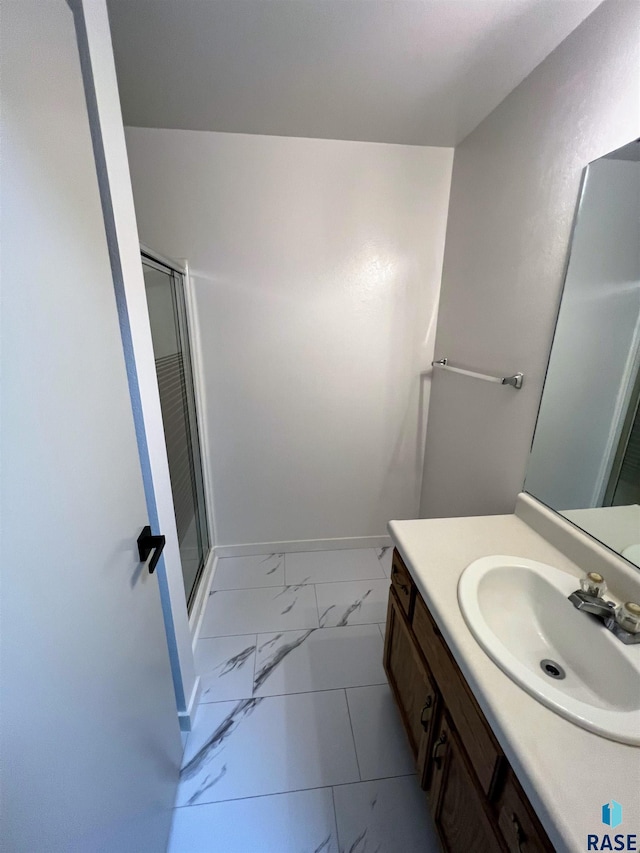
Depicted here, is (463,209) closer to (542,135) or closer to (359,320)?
(542,135)

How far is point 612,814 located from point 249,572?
76.9 inches

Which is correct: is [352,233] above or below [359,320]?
above

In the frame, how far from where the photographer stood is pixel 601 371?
1.05 meters

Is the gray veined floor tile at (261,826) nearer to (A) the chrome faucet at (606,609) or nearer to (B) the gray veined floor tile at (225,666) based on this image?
(B) the gray veined floor tile at (225,666)

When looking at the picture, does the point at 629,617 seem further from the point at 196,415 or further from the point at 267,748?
the point at 196,415

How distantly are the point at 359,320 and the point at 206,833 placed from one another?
86.5 inches

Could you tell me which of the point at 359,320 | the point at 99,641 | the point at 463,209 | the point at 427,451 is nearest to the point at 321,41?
the point at 463,209

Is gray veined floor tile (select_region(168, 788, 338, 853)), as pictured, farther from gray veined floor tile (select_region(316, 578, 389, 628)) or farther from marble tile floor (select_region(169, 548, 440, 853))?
gray veined floor tile (select_region(316, 578, 389, 628))

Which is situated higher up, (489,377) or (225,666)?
(489,377)

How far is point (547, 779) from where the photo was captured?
575 mm

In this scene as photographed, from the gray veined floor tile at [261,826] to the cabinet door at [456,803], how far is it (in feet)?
1.30

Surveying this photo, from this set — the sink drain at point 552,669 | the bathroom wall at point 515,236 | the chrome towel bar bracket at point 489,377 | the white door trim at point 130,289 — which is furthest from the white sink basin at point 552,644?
the white door trim at point 130,289

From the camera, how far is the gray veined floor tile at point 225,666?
150cm

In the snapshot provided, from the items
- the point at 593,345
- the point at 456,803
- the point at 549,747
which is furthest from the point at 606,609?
the point at 593,345
